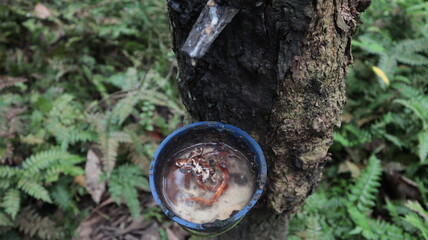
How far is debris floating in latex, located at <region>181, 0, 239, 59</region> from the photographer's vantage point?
113cm

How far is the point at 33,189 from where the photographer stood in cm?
268

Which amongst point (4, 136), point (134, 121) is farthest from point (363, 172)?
point (4, 136)

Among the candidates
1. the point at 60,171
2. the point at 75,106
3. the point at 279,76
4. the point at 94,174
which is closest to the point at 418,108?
the point at 279,76

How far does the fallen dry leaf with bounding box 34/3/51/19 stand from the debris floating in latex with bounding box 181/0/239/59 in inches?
159

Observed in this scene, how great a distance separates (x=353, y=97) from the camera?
363 cm

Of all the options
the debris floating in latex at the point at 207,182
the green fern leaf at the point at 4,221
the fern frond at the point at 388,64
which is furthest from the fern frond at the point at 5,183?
the fern frond at the point at 388,64

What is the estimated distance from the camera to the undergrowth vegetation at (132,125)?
2.75 meters

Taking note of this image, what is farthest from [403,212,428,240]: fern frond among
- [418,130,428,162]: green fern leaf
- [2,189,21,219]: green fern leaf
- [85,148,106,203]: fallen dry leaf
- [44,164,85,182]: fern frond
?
[2,189,21,219]: green fern leaf

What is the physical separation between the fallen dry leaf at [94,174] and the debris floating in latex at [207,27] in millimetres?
2120

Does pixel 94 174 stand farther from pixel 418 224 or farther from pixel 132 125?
pixel 418 224

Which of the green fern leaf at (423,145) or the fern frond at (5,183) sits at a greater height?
the green fern leaf at (423,145)

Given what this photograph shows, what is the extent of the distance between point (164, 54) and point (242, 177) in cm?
276

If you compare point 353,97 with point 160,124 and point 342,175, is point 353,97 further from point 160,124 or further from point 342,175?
point 160,124

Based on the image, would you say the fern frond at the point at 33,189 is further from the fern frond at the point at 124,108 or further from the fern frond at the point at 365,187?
the fern frond at the point at 365,187
